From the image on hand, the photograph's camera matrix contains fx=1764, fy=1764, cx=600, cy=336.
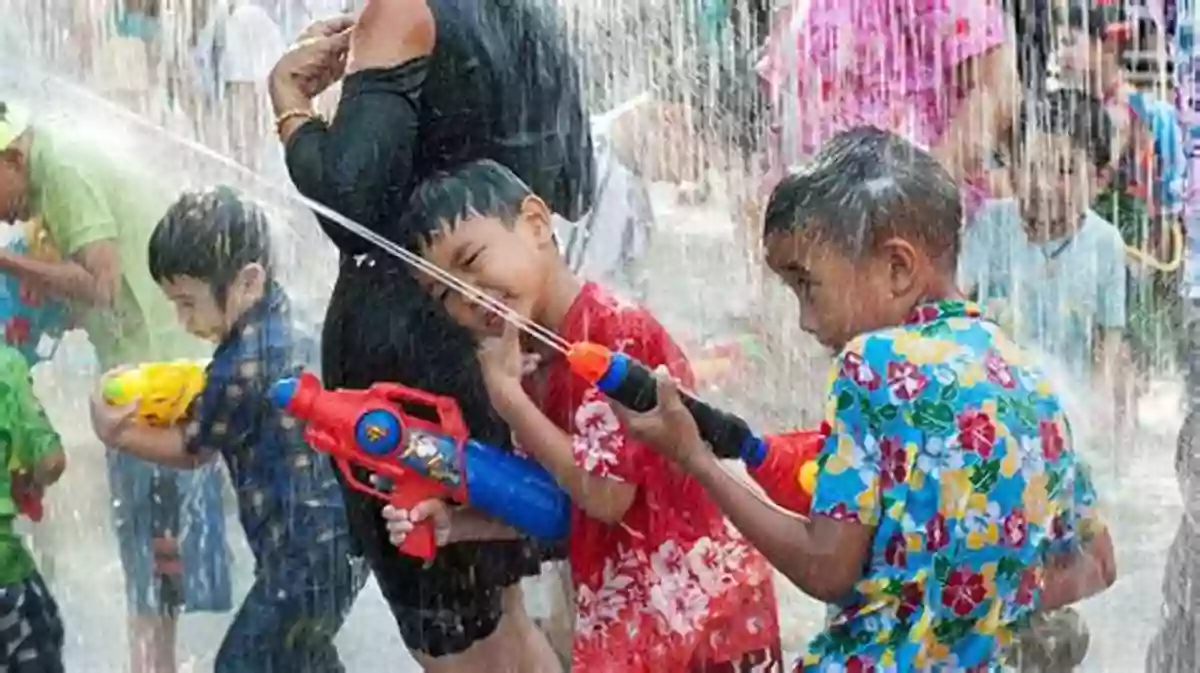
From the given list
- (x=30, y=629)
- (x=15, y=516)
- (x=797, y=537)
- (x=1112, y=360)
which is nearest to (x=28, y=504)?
(x=15, y=516)

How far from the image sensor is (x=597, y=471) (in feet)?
6.50

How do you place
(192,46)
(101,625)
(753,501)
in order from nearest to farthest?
(753,501)
(192,46)
(101,625)

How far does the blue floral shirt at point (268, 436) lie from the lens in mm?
2127

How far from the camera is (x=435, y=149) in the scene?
6.59 feet

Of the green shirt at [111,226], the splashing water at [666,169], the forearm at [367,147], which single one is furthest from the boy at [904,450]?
the green shirt at [111,226]

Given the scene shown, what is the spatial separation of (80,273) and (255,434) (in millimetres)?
293

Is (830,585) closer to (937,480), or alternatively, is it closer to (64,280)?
(937,480)

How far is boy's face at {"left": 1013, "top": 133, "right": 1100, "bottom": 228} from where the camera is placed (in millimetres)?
2127

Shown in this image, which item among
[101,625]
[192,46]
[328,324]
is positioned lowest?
[101,625]

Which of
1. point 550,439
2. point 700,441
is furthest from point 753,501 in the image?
point 550,439

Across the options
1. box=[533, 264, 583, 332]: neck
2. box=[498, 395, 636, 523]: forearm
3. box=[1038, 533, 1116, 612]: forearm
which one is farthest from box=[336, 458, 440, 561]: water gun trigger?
box=[1038, 533, 1116, 612]: forearm

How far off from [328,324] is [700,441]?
47cm

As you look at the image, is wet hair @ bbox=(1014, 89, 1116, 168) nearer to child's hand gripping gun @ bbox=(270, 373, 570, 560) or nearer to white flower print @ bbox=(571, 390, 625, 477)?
white flower print @ bbox=(571, 390, 625, 477)

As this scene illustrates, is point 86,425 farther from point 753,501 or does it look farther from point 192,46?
point 753,501
